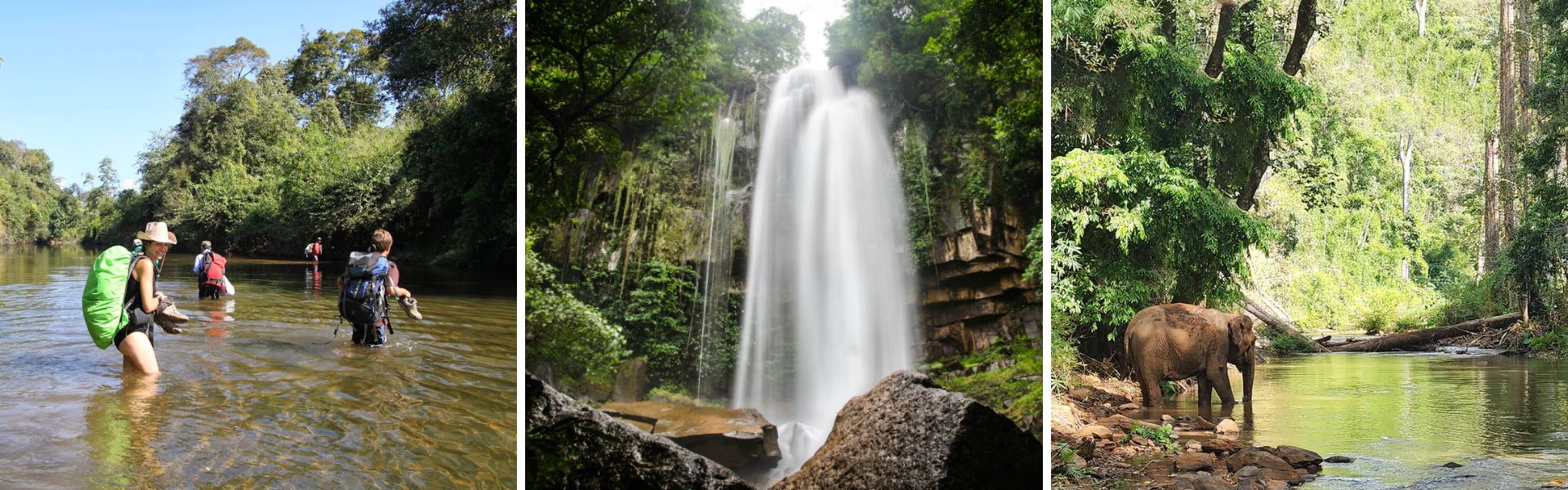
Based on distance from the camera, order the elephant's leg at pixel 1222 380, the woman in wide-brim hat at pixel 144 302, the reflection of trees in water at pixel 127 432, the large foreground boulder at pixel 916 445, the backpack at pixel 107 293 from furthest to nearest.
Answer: the elephant's leg at pixel 1222 380 → the woman in wide-brim hat at pixel 144 302 → the backpack at pixel 107 293 → the reflection of trees in water at pixel 127 432 → the large foreground boulder at pixel 916 445

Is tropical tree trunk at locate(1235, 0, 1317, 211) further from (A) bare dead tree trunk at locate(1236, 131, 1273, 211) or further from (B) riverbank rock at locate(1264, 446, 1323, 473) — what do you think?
(B) riverbank rock at locate(1264, 446, 1323, 473)

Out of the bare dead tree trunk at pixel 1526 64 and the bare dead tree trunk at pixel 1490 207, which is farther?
the bare dead tree trunk at pixel 1526 64

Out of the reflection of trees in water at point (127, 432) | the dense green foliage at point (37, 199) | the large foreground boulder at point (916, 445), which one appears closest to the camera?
the large foreground boulder at point (916, 445)

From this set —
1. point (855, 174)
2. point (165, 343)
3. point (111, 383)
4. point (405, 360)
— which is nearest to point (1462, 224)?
point (855, 174)

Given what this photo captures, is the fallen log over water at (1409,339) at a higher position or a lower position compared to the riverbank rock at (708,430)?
higher

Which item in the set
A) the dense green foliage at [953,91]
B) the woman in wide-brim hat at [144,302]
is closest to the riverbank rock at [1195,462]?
the dense green foliage at [953,91]

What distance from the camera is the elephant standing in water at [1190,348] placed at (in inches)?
210

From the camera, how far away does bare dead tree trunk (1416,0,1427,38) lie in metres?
→ 5.53

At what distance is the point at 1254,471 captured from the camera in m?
4.84

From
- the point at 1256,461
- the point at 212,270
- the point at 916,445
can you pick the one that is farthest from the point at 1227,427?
the point at 212,270

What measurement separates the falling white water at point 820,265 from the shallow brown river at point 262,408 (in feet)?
4.48

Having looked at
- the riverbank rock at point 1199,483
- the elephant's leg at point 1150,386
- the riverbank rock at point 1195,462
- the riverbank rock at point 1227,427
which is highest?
the elephant's leg at point 1150,386

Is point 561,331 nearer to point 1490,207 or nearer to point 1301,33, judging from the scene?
point 1301,33

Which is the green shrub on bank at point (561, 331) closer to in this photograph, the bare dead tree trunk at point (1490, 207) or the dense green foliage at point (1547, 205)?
the bare dead tree trunk at point (1490, 207)
